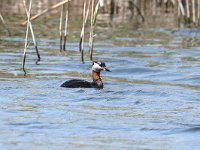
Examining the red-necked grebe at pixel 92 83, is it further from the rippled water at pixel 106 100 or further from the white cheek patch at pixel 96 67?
the rippled water at pixel 106 100

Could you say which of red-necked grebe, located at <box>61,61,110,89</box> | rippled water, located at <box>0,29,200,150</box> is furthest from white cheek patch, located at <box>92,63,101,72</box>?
rippled water, located at <box>0,29,200,150</box>

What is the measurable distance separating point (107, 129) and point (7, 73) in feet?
19.3

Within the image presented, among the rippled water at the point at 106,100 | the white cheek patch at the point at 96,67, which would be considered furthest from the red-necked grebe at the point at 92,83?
the rippled water at the point at 106,100

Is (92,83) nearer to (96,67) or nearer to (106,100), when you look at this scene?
(96,67)

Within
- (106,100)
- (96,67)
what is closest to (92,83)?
(96,67)

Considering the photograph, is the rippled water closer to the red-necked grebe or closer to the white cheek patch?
the red-necked grebe

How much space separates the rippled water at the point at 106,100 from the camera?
10.2 meters

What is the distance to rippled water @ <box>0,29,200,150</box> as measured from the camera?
10.2 m

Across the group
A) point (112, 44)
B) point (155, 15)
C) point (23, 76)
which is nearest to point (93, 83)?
point (23, 76)

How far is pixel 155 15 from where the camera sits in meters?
29.7

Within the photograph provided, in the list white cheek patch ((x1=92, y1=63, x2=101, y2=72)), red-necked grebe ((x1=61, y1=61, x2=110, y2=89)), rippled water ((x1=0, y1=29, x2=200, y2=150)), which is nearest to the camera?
rippled water ((x1=0, y1=29, x2=200, y2=150))

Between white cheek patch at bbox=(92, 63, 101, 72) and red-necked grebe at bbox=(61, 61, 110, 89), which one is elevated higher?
white cheek patch at bbox=(92, 63, 101, 72)

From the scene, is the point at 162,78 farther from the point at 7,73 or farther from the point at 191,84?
the point at 7,73

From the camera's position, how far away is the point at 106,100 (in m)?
13.2
